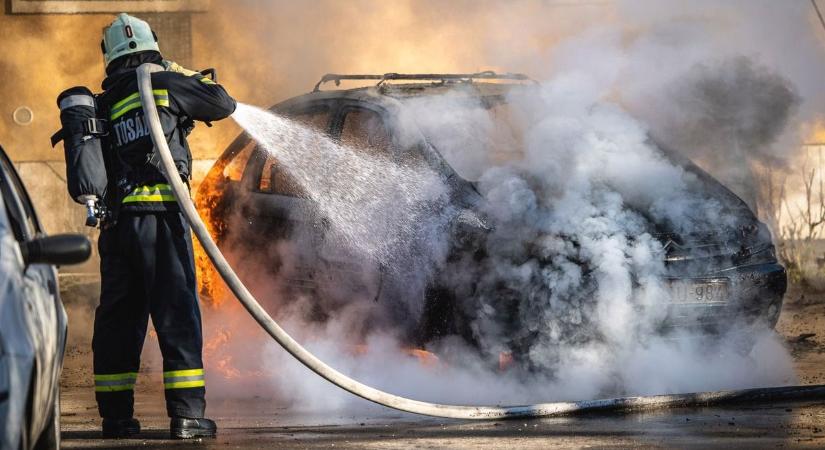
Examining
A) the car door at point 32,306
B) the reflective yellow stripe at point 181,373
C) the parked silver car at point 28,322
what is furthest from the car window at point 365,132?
the parked silver car at point 28,322

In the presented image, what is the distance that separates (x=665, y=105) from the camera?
30.5 ft

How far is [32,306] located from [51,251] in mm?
181

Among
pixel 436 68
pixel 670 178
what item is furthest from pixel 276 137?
pixel 436 68

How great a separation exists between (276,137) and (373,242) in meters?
0.97

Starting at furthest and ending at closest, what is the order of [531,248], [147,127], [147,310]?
[531,248] → [147,310] → [147,127]

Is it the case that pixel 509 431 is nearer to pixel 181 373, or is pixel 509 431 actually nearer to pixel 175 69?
pixel 181 373

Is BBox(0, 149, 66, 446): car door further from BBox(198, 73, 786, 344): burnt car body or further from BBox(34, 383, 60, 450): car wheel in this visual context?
BBox(198, 73, 786, 344): burnt car body

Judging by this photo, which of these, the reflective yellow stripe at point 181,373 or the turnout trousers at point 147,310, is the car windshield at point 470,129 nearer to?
the turnout trousers at point 147,310

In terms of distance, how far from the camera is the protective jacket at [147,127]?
690 centimetres

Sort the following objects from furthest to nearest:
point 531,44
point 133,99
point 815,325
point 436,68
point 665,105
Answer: point 436,68, point 531,44, point 815,325, point 665,105, point 133,99

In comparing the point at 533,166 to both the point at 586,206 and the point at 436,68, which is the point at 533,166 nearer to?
the point at 586,206

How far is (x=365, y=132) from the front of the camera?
866cm

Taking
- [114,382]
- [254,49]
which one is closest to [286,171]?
[114,382]

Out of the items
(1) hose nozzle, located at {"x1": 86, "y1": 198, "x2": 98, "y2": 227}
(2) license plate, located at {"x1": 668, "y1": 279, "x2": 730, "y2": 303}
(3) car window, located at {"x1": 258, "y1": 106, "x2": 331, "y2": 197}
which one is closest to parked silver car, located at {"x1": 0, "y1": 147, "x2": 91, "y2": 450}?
(1) hose nozzle, located at {"x1": 86, "y1": 198, "x2": 98, "y2": 227}
